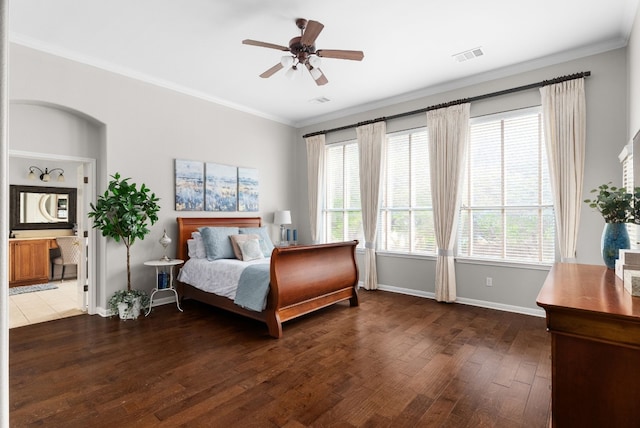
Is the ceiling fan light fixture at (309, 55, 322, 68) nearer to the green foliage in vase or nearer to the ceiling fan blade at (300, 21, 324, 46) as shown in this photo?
the ceiling fan blade at (300, 21, 324, 46)

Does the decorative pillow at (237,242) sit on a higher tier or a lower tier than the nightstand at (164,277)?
higher

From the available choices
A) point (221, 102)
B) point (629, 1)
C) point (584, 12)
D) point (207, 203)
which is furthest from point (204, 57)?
point (629, 1)

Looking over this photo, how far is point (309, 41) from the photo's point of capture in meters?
2.98

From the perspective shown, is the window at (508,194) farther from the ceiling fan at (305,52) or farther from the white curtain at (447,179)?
the ceiling fan at (305,52)

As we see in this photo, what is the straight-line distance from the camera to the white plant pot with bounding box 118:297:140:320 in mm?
3951

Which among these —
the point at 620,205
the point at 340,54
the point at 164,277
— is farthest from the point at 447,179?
the point at 164,277

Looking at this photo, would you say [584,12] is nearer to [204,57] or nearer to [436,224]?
[436,224]

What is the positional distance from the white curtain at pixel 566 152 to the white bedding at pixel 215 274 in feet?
11.9

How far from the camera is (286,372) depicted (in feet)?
8.66

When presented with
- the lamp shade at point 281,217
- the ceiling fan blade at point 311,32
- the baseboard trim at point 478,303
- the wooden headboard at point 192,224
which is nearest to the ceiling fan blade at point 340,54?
the ceiling fan blade at point 311,32

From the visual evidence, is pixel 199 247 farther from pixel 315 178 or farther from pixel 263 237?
pixel 315 178

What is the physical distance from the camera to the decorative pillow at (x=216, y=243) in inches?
179

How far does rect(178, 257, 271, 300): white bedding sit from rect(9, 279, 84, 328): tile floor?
143cm

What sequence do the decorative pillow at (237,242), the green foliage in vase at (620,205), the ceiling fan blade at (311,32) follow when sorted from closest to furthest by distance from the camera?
the green foliage in vase at (620,205)
the ceiling fan blade at (311,32)
the decorative pillow at (237,242)
